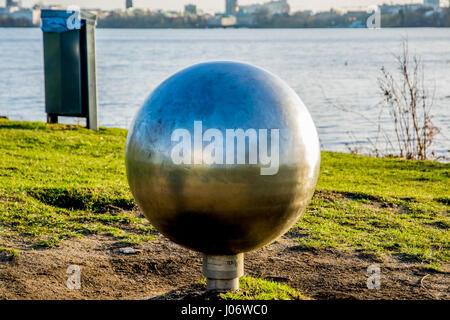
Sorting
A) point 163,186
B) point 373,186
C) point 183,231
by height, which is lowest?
point 373,186

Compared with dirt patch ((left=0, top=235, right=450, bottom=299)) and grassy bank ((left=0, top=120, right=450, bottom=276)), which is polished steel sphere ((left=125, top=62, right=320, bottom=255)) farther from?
grassy bank ((left=0, top=120, right=450, bottom=276))

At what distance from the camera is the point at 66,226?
22.2ft

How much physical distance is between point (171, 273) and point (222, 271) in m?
1.06

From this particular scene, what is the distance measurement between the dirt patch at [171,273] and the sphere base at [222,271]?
163 mm

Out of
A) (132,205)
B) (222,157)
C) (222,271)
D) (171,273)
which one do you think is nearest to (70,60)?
(132,205)

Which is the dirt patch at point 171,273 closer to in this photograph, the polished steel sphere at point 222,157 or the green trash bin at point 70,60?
the polished steel sphere at point 222,157

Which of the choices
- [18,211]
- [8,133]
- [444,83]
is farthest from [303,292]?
[444,83]

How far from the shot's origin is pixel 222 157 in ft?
13.4

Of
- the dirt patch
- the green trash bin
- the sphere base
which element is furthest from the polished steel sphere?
the green trash bin

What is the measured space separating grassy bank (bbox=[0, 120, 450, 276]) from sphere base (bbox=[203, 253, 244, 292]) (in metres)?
1.78

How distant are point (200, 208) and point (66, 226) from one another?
10.0ft

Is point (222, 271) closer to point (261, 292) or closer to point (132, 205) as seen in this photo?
point (261, 292)

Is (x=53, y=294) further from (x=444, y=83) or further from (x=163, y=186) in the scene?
(x=444, y=83)

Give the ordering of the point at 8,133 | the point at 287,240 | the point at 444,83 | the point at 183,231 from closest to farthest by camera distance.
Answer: the point at 183,231, the point at 287,240, the point at 8,133, the point at 444,83
